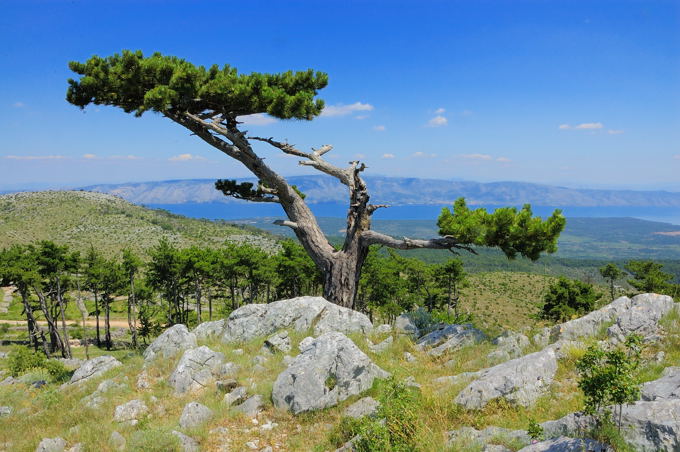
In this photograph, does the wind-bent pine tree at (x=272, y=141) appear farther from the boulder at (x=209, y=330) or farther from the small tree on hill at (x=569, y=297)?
the small tree on hill at (x=569, y=297)

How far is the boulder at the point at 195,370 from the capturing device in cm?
776

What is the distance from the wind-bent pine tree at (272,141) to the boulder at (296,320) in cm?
93

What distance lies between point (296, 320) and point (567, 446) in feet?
22.9

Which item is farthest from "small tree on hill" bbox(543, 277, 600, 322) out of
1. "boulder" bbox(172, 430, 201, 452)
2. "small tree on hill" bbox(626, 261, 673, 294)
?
"boulder" bbox(172, 430, 201, 452)

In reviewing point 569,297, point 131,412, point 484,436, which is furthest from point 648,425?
point 569,297

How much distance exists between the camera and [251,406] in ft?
22.1

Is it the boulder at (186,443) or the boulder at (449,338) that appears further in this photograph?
the boulder at (449,338)

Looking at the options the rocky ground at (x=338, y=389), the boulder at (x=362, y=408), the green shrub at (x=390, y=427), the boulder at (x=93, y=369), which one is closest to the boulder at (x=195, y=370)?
the rocky ground at (x=338, y=389)

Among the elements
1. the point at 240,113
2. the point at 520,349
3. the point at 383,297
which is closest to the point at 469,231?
the point at 520,349

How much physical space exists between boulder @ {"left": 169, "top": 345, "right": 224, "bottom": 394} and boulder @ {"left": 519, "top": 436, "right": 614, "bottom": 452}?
19.9ft

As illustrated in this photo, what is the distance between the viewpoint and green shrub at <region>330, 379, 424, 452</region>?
4781 millimetres

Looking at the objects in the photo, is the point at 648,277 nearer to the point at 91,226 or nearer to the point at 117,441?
the point at 117,441

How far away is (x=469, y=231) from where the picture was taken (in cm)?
870

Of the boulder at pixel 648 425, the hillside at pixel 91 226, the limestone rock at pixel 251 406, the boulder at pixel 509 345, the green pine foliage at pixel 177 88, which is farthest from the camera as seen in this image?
the hillside at pixel 91 226
